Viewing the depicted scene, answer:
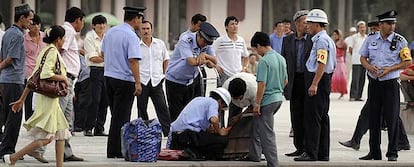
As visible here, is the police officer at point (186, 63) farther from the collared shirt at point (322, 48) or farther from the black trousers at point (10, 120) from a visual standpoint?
the black trousers at point (10, 120)

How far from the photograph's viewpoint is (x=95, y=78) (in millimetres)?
16453

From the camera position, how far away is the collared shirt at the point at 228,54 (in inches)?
643

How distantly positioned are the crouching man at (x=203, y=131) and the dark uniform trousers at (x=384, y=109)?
199 centimetres

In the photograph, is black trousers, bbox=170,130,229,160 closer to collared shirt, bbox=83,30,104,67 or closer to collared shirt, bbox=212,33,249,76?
collared shirt, bbox=212,33,249,76

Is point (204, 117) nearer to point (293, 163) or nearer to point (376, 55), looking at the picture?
point (293, 163)

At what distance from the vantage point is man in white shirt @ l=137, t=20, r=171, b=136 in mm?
15414

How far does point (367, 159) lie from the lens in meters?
14.0

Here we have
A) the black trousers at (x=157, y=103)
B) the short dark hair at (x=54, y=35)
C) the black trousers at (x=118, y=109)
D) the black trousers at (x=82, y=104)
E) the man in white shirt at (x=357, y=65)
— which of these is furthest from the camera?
the man in white shirt at (x=357, y=65)

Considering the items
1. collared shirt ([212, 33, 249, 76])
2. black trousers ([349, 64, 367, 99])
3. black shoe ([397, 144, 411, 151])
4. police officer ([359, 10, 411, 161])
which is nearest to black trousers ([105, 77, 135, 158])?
police officer ([359, 10, 411, 161])

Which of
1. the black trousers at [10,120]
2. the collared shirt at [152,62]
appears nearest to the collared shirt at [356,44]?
the collared shirt at [152,62]

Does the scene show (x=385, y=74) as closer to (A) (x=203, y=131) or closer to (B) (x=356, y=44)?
(A) (x=203, y=131)

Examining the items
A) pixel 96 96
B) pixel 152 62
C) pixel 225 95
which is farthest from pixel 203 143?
pixel 96 96

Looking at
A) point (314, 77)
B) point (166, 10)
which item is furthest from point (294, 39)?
point (166, 10)

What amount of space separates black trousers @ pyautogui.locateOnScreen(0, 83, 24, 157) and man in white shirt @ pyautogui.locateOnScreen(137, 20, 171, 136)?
Answer: 284 cm
